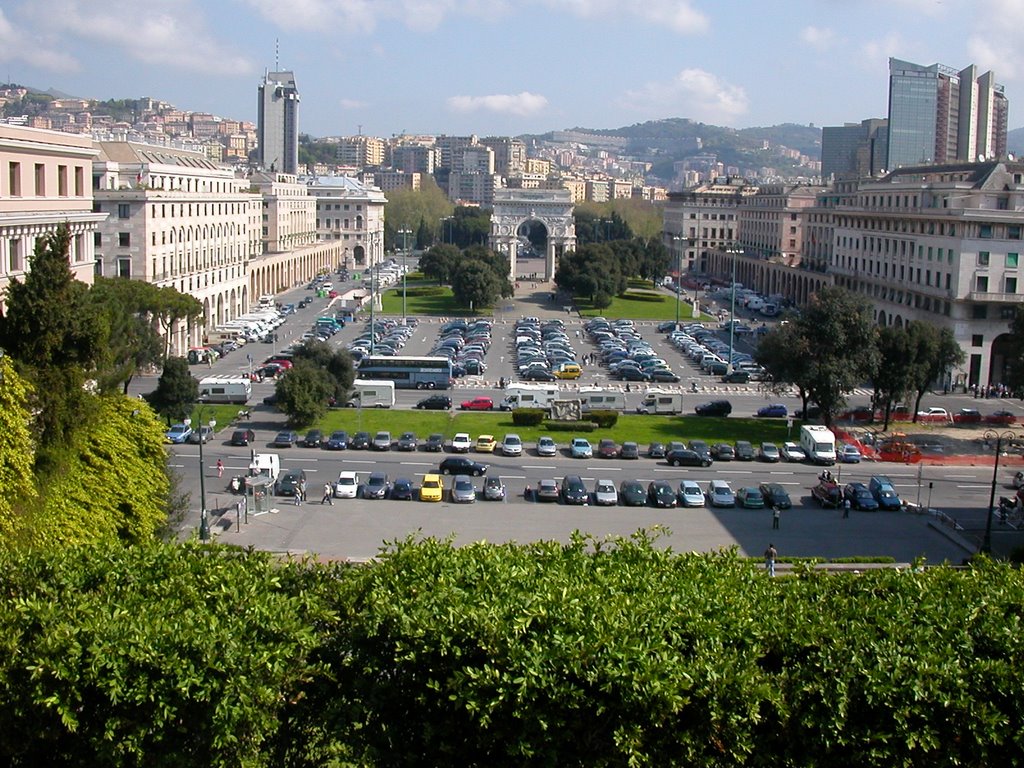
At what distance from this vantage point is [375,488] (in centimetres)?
2878

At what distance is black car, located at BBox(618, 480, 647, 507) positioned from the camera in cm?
2883

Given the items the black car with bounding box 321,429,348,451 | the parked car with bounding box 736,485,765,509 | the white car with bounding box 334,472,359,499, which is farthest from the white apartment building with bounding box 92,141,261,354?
the parked car with bounding box 736,485,765,509

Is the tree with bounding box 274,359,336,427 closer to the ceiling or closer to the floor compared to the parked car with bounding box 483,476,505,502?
closer to the ceiling

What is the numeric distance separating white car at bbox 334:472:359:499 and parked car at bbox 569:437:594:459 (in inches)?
300

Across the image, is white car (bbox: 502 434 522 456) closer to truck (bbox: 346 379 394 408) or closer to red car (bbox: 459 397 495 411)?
red car (bbox: 459 397 495 411)

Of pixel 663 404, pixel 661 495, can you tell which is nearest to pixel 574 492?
pixel 661 495

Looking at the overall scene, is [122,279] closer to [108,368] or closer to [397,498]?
[397,498]

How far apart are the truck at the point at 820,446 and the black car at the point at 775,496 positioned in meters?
4.31

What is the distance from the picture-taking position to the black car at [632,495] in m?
28.8

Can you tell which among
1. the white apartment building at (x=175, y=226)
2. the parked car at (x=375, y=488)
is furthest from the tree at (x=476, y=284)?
the parked car at (x=375, y=488)

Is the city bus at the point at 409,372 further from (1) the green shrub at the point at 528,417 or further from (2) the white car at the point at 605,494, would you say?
(2) the white car at the point at 605,494

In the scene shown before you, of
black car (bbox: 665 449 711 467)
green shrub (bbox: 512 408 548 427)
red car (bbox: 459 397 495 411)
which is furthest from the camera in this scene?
red car (bbox: 459 397 495 411)

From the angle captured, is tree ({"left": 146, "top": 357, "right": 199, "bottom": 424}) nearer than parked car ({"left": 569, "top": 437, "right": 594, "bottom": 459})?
No

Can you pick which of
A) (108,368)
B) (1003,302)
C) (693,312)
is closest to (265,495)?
(108,368)
